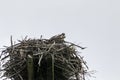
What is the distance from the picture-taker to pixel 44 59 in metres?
16.8

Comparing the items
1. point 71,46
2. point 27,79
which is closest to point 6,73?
point 27,79

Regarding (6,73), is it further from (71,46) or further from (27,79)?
(71,46)

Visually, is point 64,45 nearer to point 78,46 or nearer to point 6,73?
point 78,46

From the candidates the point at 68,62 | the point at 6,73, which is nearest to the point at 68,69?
the point at 68,62

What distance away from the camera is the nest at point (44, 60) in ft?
54.5

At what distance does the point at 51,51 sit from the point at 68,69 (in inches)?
22.6

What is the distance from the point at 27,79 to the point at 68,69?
0.90m

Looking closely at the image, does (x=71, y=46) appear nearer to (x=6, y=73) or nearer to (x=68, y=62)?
(x=68, y=62)

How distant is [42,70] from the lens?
17.1 meters

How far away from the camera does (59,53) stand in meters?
16.6

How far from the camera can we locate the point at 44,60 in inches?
662

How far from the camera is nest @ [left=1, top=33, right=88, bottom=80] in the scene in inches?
655

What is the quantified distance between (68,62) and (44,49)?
0.57 meters

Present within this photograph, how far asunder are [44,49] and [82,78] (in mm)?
1053
